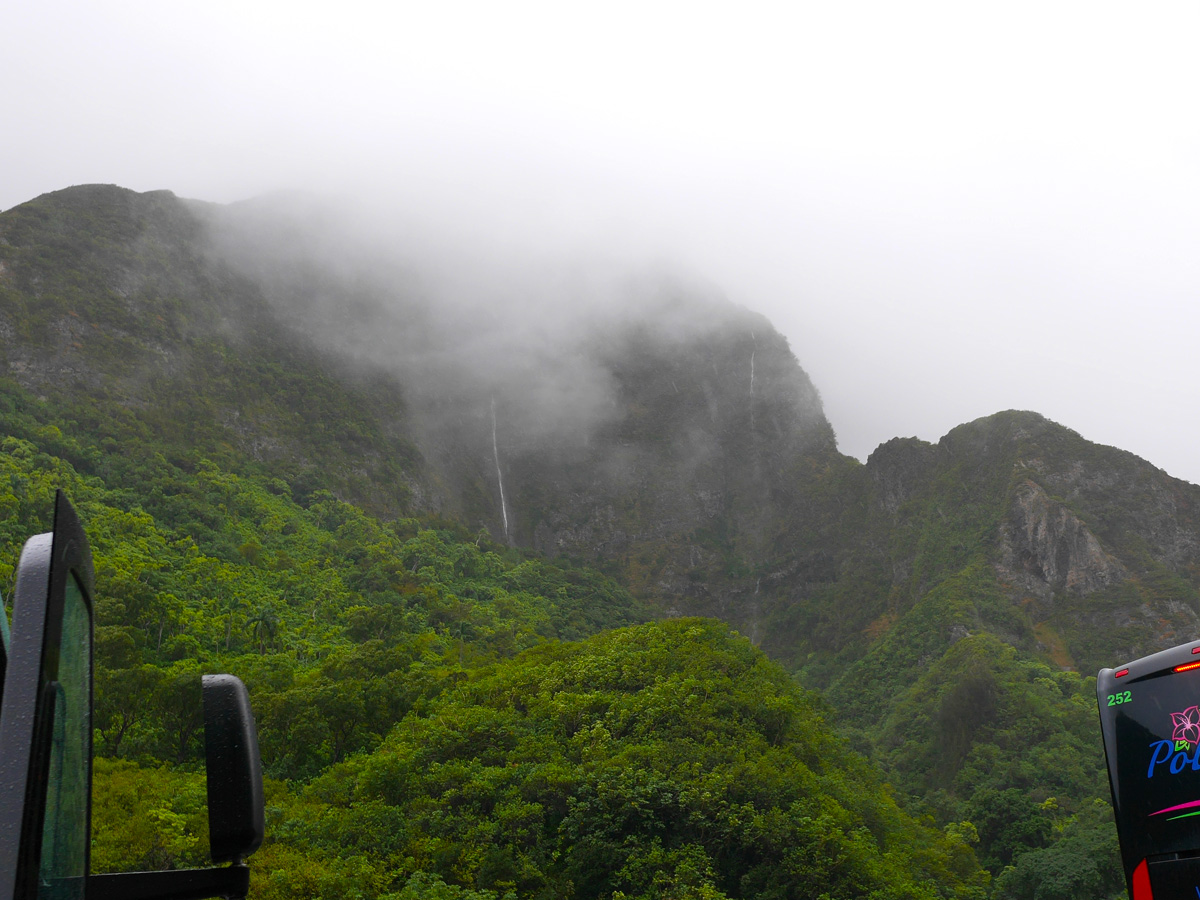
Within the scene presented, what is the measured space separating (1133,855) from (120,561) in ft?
108

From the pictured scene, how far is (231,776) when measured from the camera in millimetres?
1879

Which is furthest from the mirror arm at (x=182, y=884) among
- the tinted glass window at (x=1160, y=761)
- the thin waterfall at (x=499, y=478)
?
the thin waterfall at (x=499, y=478)

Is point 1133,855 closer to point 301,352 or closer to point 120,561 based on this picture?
point 120,561

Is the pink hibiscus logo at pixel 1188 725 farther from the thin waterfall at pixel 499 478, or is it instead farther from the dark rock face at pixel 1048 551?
the thin waterfall at pixel 499 478

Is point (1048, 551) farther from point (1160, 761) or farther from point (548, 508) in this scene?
point (1160, 761)

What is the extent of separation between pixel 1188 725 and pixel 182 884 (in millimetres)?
5946

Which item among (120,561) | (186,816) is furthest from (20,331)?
(186,816)

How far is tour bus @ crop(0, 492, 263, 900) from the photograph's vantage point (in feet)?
3.92

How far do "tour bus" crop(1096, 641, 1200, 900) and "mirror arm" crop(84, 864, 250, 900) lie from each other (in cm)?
538

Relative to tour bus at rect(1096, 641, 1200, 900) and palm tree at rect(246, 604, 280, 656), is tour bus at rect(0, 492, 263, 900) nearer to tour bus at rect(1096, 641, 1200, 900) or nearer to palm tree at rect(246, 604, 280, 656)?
tour bus at rect(1096, 641, 1200, 900)

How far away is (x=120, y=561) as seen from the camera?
30.2 m

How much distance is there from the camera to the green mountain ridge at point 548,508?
31781 millimetres

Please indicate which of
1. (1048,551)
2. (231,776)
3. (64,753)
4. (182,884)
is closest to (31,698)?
(64,753)

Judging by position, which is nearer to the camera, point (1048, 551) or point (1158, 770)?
point (1158, 770)
